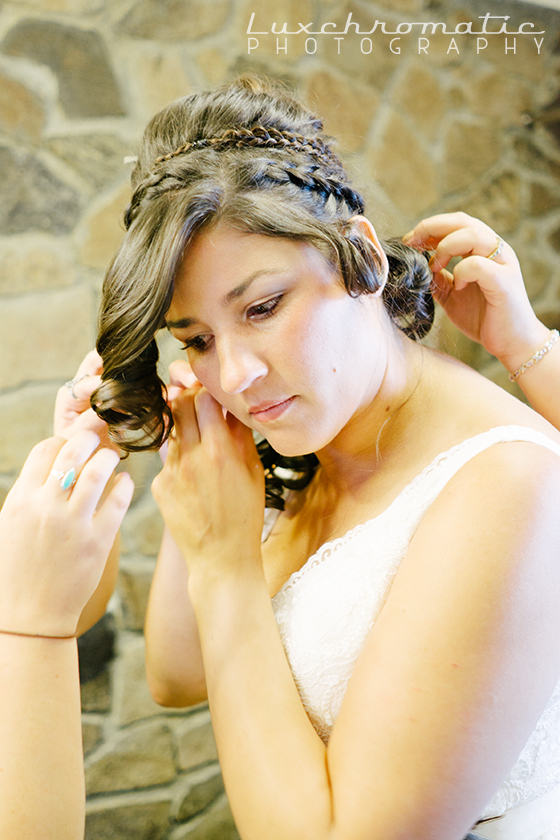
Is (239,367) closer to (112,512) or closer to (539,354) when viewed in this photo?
(112,512)

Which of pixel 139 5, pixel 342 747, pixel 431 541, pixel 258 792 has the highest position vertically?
pixel 139 5

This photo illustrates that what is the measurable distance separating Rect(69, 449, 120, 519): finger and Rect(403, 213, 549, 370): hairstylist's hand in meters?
0.78

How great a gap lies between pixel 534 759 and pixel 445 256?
3.02 feet

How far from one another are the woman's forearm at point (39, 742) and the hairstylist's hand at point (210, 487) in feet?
0.90

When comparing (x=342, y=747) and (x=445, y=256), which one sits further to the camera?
(x=445, y=256)

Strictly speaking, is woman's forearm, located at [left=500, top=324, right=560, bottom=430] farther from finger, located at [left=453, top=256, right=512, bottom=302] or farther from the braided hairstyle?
the braided hairstyle

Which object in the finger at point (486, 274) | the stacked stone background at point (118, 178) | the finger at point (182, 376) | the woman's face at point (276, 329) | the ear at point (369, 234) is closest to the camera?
the woman's face at point (276, 329)

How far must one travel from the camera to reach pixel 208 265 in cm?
96

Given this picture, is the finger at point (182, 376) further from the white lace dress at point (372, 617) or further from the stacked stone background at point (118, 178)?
the stacked stone background at point (118, 178)

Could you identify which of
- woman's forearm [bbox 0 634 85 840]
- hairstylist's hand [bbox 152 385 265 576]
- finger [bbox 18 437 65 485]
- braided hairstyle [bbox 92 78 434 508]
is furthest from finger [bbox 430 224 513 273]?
woman's forearm [bbox 0 634 85 840]

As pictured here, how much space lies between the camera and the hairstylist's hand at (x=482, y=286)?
120 centimetres

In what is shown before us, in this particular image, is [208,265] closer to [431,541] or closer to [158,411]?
[158,411]

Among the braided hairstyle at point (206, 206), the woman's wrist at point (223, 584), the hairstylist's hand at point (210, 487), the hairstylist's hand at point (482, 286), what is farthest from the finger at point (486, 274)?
the woman's wrist at point (223, 584)

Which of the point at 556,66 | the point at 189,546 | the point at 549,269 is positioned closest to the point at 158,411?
the point at 189,546
